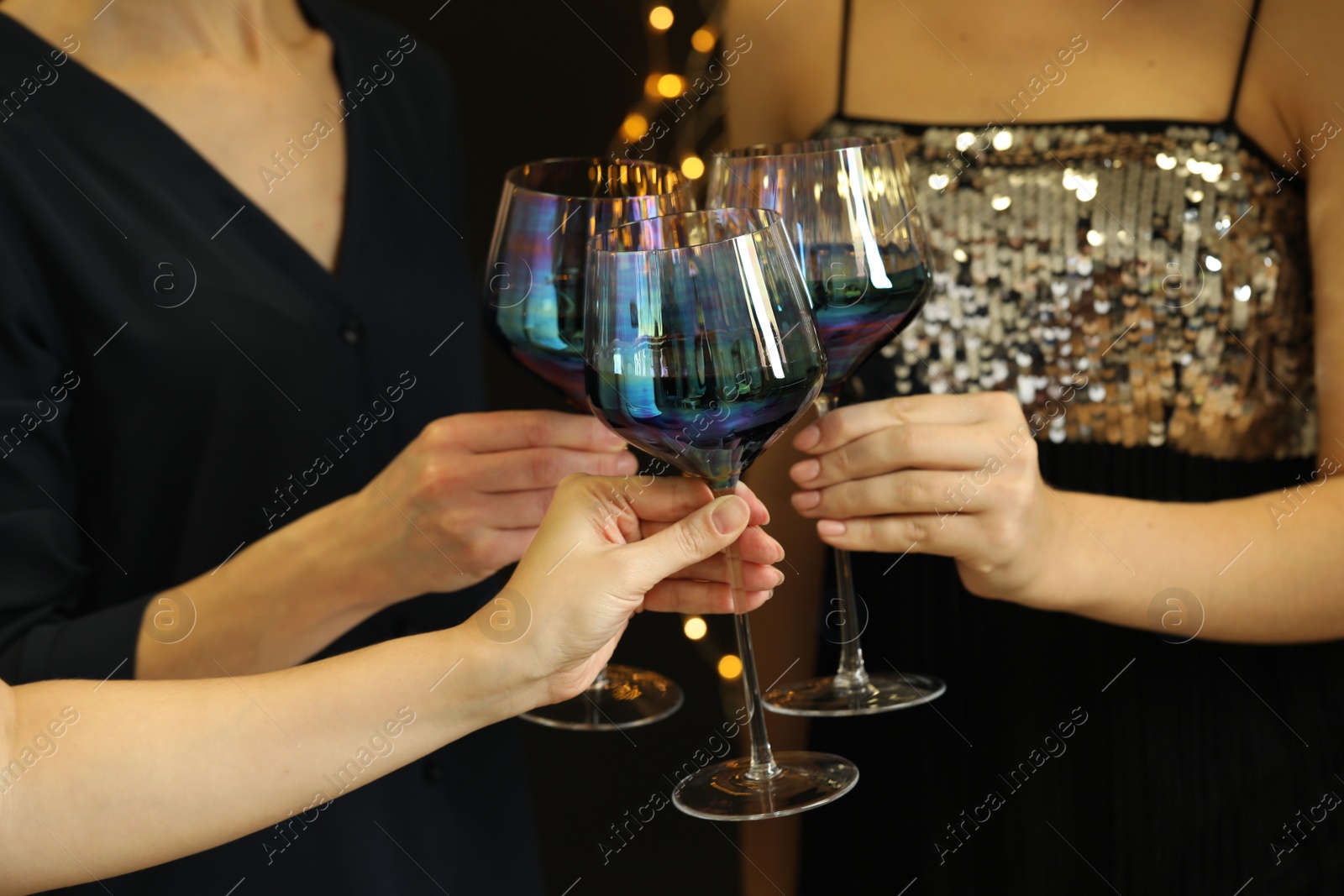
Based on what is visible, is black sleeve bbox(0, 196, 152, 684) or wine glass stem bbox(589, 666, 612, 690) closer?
black sleeve bbox(0, 196, 152, 684)

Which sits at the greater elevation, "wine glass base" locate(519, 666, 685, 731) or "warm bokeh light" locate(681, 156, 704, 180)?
"warm bokeh light" locate(681, 156, 704, 180)

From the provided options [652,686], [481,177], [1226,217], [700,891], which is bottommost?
[700,891]

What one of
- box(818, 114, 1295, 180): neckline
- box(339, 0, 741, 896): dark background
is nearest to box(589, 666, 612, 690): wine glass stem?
box(818, 114, 1295, 180): neckline

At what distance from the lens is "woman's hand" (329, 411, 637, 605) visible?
99cm

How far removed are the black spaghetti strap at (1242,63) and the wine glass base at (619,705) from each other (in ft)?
2.59

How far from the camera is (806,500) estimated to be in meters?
0.94

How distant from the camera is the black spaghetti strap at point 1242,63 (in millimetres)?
1118

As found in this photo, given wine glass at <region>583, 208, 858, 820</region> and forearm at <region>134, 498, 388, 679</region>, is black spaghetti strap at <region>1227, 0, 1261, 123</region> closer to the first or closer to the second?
wine glass at <region>583, 208, 858, 820</region>

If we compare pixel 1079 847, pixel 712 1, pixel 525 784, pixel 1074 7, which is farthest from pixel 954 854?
pixel 712 1

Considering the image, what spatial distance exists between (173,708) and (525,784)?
0.60 meters

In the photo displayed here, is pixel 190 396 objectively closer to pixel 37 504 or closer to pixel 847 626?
pixel 37 504

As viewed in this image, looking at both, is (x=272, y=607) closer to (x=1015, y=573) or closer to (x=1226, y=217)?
(x=1015, y=573)

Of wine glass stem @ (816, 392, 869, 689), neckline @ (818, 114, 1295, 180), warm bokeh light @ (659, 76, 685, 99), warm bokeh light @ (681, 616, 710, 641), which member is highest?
warm bokeh light @ (659, 76, 685, 99)

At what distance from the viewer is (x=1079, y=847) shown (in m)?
1.13
